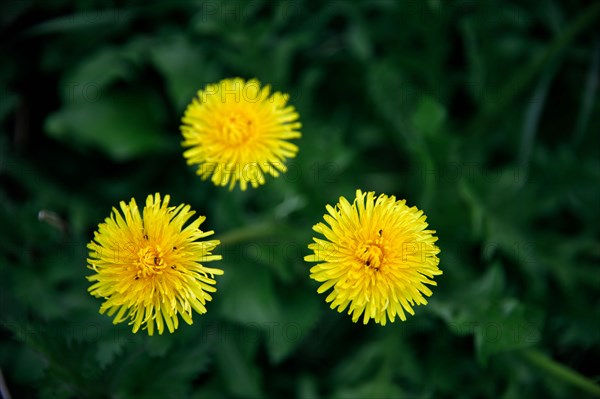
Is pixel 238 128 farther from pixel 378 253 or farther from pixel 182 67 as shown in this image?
pixel 182 67

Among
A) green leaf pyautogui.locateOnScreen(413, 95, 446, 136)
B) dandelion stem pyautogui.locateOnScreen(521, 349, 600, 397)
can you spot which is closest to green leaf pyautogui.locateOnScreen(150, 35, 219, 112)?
green leaf pyautogui.locateOnScreen(413, 95, 446, 136)

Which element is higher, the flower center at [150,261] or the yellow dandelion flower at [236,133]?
the yellow dandelion flower at [236,133]

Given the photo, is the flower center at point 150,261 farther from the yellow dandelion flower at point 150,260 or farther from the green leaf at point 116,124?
the green leaf at point 116,124

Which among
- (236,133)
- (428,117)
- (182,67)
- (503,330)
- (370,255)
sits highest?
(182,67)

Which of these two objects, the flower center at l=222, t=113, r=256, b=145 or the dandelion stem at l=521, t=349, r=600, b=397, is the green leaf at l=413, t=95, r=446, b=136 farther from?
the dandelion stem at l=521, t=349, r=600, b=397

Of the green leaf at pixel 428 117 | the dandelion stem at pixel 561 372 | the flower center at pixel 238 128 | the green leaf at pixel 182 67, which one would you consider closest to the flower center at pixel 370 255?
the flower center at pixel 238 128

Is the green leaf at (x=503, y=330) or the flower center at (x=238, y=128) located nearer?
the flower center at (x=238, y=128)

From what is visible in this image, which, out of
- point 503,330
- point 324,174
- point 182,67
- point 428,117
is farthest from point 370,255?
point 182,67

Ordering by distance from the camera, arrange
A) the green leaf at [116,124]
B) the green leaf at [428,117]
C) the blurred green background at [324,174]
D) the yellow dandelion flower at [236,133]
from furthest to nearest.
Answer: the green leaf at [116,124], the blurred green background at [324,174], the green leaf at [428,117], the yellow dandelion flower at [236,133]
